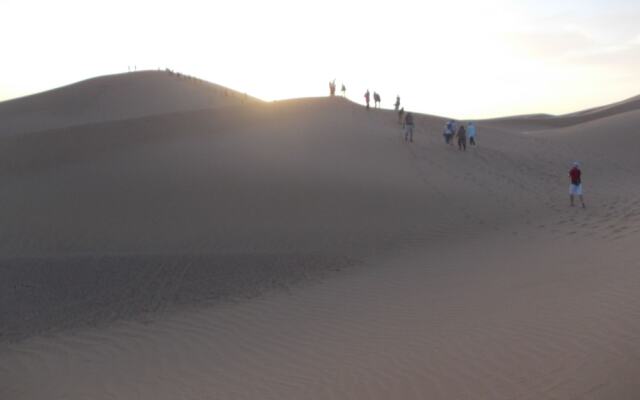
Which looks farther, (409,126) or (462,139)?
(409,126)

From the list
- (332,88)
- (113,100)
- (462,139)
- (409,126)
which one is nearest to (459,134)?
(462,139)

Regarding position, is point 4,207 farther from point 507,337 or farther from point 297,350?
point 507,337

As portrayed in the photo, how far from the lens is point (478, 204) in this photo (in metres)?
17.4

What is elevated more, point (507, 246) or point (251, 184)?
point (251, 184)

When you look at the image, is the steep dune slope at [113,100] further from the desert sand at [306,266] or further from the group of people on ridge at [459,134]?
the desert sand at [306,266]

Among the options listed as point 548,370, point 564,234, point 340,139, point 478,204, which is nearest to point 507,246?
point 564,234

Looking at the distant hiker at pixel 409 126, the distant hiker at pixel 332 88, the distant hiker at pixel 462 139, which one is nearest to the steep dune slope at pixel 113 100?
the distant hiker at pixel 332 88

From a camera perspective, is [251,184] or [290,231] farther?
[251,184]

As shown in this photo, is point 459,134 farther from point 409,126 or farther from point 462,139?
point 409,126

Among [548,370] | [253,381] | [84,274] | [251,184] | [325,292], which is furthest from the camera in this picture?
[251,184]

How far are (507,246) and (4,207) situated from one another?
12.9 metres

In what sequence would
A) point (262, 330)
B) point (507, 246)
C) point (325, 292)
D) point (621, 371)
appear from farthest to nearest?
1. point (507, 246)
2. point (325, 292)
3. point (262, 330)
4. point (621, 371)

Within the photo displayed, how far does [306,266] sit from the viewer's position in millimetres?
12500

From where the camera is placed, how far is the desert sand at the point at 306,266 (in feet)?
22.4
